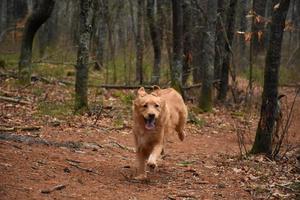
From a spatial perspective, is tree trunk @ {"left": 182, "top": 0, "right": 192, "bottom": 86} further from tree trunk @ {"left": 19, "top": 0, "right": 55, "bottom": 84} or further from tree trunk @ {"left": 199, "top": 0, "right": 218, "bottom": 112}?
tree trunk @ {"left": 19, "top": 0, "right": 55, "bottom": 84}

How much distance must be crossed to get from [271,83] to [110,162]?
3143 millimetres

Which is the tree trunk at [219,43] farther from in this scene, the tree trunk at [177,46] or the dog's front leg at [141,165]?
the dog's front leg at [141,165]

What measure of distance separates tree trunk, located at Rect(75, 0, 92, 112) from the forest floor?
0.42m

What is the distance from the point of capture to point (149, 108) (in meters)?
8.41

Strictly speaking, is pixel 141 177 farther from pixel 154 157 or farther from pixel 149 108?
pixel 149 108

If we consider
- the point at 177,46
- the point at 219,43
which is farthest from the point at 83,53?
the point at 219,43

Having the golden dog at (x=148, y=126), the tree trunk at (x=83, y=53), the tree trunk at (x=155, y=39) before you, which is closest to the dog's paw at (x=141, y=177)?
the golden dog at (x=148, y=126)

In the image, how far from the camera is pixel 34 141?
9.62 meters

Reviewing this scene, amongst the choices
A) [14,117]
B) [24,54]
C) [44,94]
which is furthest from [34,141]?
[24,54]

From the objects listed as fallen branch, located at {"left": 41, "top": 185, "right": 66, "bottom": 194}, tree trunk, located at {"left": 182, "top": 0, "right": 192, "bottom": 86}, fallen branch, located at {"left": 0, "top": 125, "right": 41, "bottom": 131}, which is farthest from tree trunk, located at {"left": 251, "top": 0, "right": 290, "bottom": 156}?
tree trunk, located at {"left": 182, "top": 0, "right": 192, "bottom": 86}

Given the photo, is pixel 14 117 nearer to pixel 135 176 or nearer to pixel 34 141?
pixel 34 141

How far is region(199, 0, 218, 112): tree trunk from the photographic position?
15.9 metres

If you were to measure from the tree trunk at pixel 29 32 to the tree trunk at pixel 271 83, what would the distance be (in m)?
8.53

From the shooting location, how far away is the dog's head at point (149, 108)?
8.40 m
